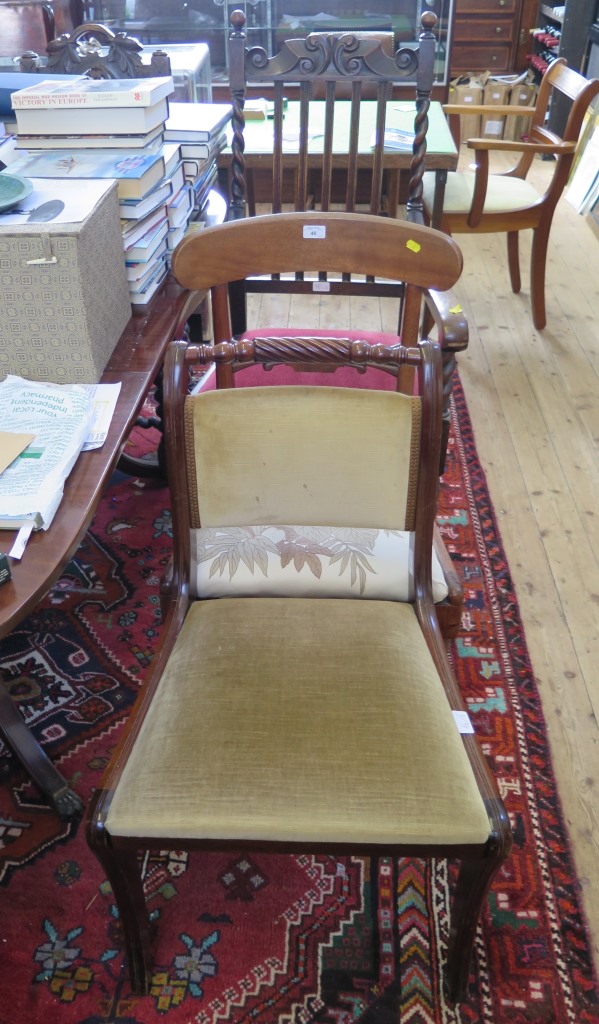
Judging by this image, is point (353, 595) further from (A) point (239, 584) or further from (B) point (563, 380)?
(B) point (563, 380)

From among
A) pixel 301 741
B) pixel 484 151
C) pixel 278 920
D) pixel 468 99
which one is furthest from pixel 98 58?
pixel 468 99

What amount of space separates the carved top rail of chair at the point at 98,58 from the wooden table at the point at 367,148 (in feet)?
1.74

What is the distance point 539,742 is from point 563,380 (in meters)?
1.53

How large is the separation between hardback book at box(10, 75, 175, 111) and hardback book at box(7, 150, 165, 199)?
8cm

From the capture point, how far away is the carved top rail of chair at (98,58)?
1877mm

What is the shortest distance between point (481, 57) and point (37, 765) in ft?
17.1

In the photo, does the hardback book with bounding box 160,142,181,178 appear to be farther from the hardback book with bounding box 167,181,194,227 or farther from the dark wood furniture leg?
the dark wood furniture leg

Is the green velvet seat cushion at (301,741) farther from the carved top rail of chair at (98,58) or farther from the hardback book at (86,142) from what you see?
the carved top rail of chair at (98,58)

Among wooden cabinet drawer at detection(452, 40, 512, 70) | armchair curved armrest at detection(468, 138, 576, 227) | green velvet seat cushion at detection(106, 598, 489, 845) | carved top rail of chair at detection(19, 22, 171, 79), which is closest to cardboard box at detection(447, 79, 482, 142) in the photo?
wooden cabinet drawer at detection(452, 40, 512, 70)

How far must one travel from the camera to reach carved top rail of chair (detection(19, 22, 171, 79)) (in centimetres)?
188

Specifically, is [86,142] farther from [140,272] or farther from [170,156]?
[140,272]

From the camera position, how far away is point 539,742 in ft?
4.91

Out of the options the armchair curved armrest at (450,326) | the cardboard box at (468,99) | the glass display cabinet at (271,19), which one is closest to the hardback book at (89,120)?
the armchair curved armrest at (450,326)

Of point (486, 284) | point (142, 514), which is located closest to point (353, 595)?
point (142, 514)
